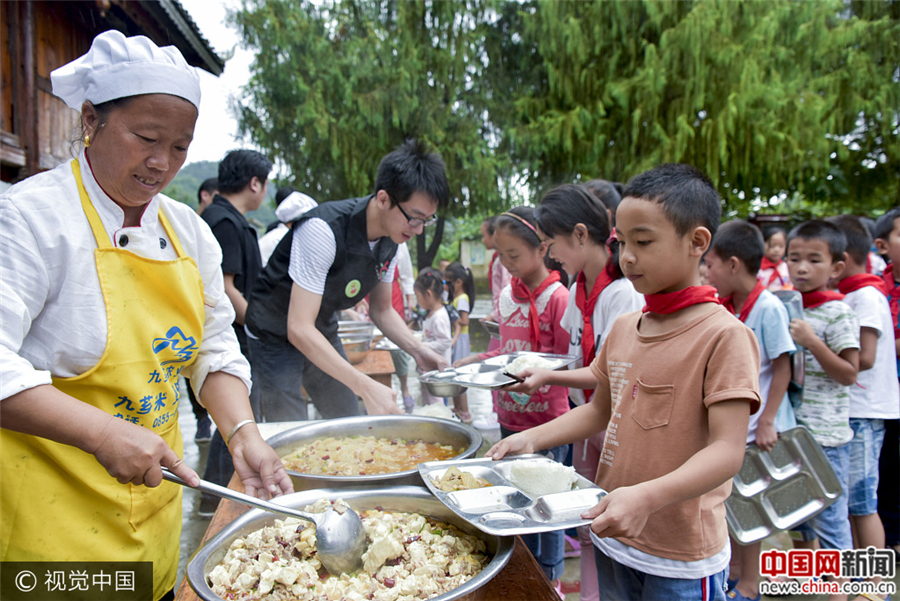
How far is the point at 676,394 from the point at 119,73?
150 cm

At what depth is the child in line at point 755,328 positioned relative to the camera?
2.39 metres

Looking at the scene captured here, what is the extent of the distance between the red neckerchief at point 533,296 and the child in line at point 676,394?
1.26 meters

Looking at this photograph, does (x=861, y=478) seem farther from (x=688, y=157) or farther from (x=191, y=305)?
(x=688, y=157)

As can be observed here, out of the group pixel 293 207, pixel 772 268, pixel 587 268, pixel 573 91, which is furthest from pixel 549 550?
pixel 573 91

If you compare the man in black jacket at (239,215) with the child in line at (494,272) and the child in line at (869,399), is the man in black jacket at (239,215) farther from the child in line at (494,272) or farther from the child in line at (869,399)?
the child in line at (869,399)

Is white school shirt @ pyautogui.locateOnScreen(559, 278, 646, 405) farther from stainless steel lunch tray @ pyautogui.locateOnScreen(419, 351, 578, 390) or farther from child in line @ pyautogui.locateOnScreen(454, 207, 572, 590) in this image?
child in line @ pyautogui.locateOnScreen(454, 207, 572, 590)

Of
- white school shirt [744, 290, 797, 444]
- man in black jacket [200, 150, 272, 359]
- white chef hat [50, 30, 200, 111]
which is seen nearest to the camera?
white chef hat [50, 30, 200, 111]

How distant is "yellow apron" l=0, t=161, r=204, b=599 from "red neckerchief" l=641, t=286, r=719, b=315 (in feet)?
4.00

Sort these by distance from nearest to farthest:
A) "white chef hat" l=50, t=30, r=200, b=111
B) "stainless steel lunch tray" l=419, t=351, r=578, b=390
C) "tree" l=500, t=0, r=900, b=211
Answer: "white chef hat" l=50, t=30, r=200, b=111 < "stainless steel lunch tray" l=419, t=351, r=578, b=390 < "tree" l=500, t=0, r=900, b=211

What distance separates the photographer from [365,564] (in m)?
1.22

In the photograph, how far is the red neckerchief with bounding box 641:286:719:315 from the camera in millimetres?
1431

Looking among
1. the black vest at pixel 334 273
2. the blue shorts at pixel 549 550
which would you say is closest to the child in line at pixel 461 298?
the black vest at pixel 334 273

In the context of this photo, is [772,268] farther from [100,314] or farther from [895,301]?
[100,314]

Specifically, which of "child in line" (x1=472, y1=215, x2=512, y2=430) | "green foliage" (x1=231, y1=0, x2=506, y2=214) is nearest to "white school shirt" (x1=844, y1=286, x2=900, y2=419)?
"child in line" (x1=472, y1=215, x2=512, y2=430)
